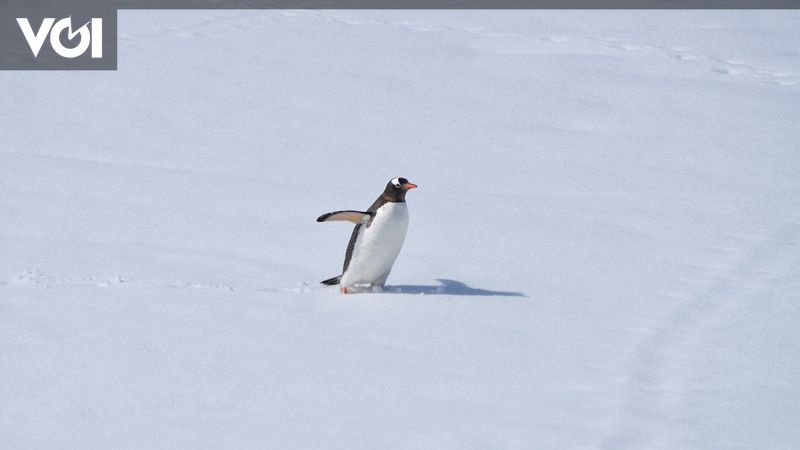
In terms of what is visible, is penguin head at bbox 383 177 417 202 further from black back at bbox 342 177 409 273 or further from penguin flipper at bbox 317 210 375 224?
penguin flipper at bbox 317 210 375 224

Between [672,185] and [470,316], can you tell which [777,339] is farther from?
[672,185]

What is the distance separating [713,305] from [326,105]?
13.3 feet

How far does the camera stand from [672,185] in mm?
6516

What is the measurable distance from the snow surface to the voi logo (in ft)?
0.99

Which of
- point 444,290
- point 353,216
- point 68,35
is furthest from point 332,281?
point 68,35

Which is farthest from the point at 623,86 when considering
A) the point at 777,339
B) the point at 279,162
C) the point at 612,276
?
the point at 777,339

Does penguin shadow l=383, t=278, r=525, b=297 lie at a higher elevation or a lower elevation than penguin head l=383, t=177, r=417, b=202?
lower

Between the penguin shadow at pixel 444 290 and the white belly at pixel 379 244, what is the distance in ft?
0.50

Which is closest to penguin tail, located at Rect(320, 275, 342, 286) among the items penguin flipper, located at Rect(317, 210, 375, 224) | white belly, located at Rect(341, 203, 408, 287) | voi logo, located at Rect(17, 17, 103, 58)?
white belly, located at Rect(341, 203, 408, 287)

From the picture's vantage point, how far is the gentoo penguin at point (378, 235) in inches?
174

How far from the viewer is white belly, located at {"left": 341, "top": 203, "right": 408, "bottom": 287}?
14.5 feet

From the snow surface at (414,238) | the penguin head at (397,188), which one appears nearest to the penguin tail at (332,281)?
the snow surface at (414,238)

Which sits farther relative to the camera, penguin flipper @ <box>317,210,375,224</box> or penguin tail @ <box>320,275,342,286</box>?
penguin tail @ <box>320,275,342,286</box>

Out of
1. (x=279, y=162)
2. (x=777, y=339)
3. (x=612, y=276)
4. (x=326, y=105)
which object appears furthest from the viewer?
(x=326, y=105)
